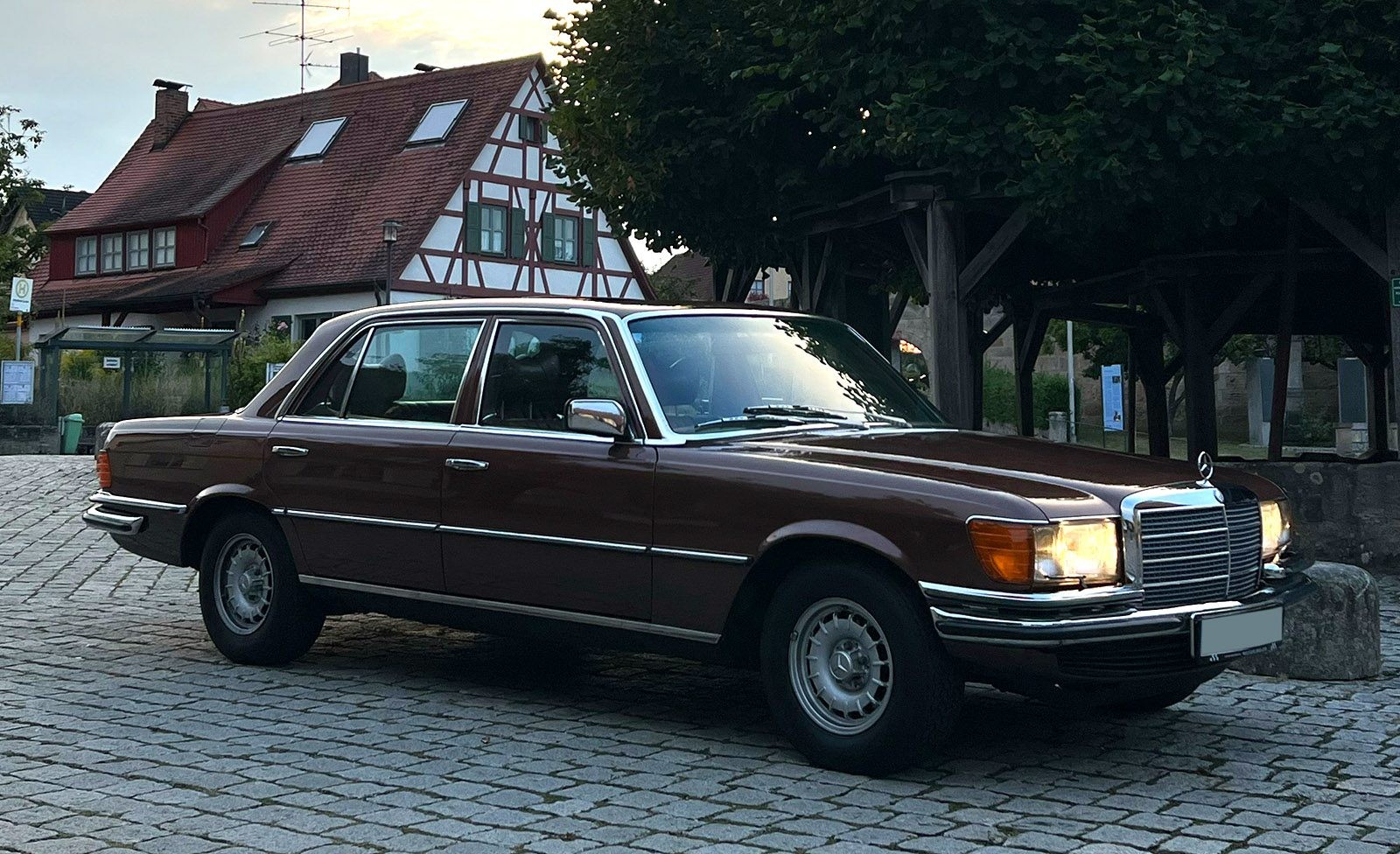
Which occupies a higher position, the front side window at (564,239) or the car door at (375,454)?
the front side window at (564,239)

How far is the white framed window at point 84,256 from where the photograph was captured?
5119 centimetres

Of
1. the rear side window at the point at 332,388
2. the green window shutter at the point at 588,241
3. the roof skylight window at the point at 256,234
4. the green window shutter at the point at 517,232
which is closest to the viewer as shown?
the rear side window at the point at 332,388

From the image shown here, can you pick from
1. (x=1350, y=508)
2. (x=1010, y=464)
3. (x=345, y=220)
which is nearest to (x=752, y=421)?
(x=1010, y=464)

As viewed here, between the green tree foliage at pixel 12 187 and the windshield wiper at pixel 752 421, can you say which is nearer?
the windshield wiper at pixel 752 421

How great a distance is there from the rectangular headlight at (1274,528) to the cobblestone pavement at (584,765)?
2.44ft

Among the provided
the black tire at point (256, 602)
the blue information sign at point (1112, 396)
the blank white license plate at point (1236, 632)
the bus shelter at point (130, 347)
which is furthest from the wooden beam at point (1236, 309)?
the bus shelter at point (130, 347)

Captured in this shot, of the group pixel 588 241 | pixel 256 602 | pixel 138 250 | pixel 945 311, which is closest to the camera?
pixel 256 602

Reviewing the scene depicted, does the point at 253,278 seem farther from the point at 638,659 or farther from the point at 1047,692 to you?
the point at 1047,692

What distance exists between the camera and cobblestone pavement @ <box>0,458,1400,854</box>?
502 cm

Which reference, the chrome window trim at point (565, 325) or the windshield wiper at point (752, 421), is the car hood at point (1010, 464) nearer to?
the windshield wiper at point (752, 421)

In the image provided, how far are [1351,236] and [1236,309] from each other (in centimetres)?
426

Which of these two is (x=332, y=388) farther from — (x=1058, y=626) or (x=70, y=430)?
(x=70, y=430)

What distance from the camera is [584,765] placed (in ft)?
19.5

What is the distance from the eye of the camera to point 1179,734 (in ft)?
21.6
